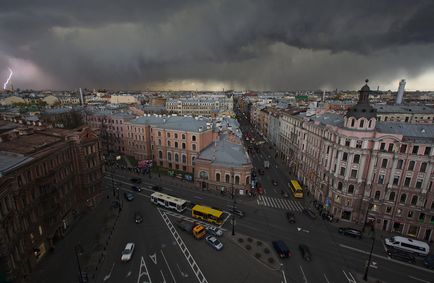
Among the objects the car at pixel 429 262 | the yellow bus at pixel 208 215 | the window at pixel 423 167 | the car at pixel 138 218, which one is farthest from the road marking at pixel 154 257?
the window at pixel 423 167

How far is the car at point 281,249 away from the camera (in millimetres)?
41000

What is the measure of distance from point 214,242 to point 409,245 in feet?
124

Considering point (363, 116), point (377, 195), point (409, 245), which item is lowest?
point (409, 245)

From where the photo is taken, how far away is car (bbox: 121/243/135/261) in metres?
39.5

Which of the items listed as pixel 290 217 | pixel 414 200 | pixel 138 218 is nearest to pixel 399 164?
pixel 414 200

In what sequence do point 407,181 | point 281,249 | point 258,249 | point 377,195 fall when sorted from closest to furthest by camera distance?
point 281,249 < point 258,249 < point 407,181 < point 377,195

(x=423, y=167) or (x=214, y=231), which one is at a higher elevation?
(x=423, y=167)

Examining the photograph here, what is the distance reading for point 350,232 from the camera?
157 ft

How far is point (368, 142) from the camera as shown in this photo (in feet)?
159

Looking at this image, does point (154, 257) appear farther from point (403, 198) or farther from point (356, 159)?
point (403, 198)

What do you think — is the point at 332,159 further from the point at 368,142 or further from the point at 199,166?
the point at 199,166

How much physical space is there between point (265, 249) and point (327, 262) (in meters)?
11.1

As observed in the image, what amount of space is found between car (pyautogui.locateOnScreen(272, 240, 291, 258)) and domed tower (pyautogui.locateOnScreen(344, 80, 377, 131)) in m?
29.6

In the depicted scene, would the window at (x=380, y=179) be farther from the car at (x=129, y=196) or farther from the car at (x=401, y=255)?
the car at (x=129, y=196)
